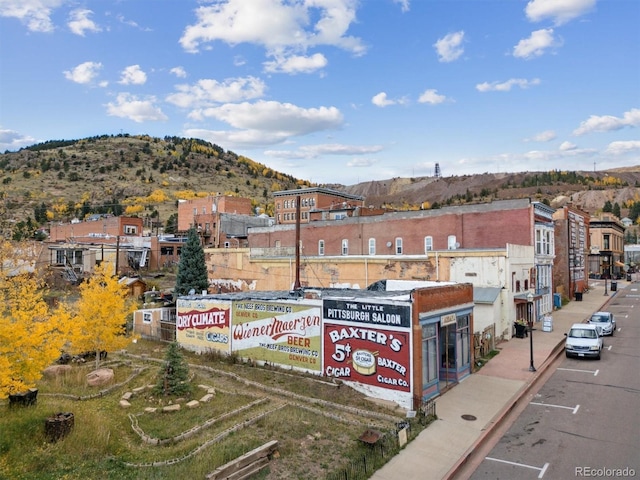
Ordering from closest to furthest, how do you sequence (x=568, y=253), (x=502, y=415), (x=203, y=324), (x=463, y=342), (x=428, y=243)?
(x=502, y=415), (x=463, y=342), (x=203, y=324), (x=428, y=243), (x=568, y=253)

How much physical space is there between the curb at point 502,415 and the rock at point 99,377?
1561 centimetres

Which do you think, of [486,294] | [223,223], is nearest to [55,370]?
[486,294]

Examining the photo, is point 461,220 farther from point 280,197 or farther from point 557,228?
point 280,197

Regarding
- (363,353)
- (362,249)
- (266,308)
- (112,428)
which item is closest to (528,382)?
(363,353)

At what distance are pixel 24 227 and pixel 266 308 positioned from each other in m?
94.6

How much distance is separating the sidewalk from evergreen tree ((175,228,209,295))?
27.7 metres

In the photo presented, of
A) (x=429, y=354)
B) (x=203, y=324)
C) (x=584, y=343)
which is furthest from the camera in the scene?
(x=203, y=324)

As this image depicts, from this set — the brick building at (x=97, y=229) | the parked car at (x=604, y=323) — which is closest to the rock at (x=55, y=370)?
the parked car at (x=604, y=323)

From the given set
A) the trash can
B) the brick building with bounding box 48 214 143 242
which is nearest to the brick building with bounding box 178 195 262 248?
the brick building with bounding box 48 214 143 242

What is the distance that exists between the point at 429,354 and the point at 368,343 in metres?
2.54

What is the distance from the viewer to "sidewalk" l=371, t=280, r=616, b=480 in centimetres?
1209

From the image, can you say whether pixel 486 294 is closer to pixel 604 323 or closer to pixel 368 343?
pixel 604 323

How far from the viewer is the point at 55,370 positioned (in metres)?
21.2

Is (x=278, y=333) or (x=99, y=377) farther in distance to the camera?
(x=278, y=333)
